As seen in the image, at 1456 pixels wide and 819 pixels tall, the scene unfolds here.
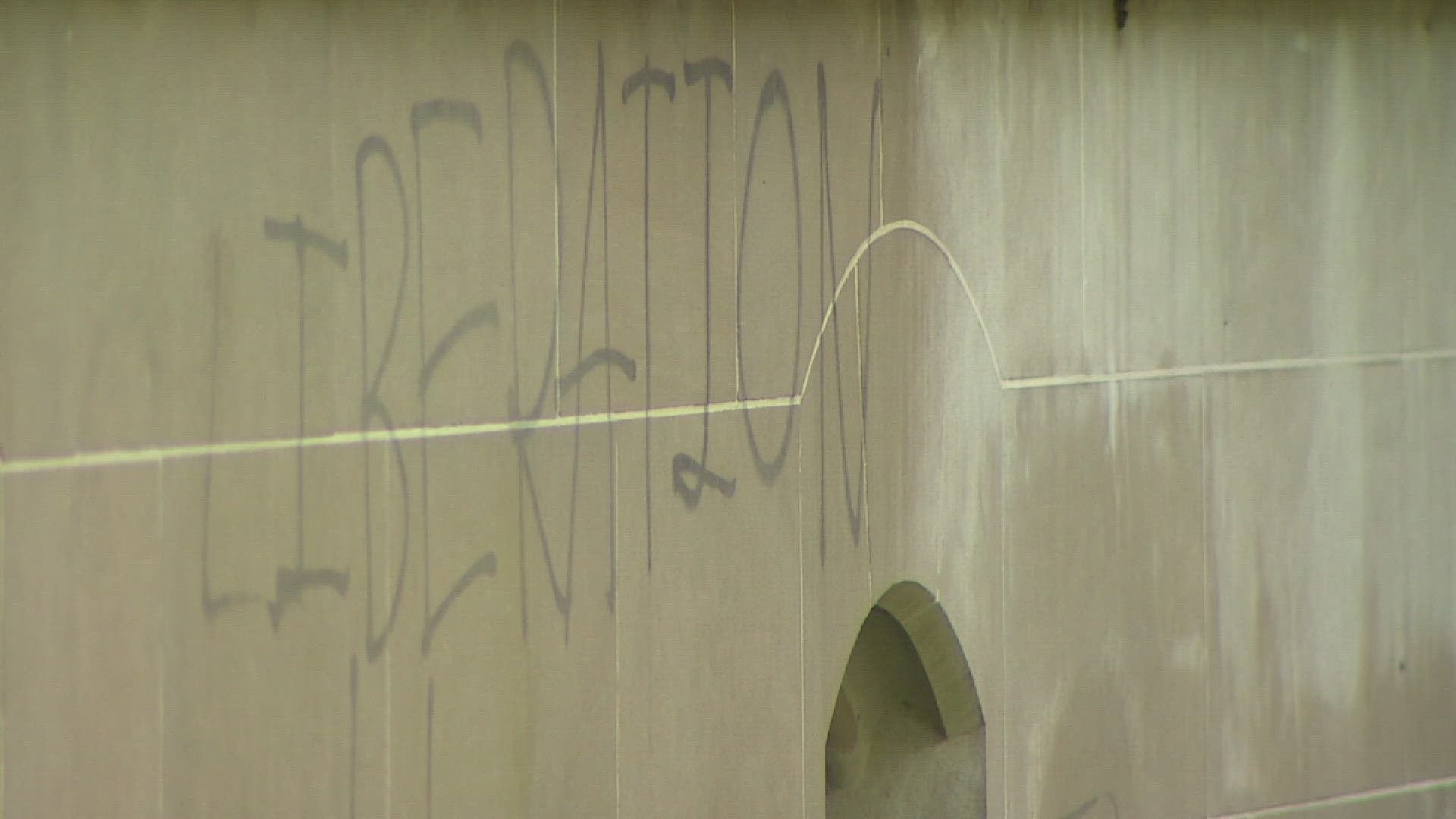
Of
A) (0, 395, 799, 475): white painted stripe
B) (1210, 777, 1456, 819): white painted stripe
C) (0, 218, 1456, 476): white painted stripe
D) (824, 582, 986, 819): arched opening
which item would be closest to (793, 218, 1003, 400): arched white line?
(0, 218, 1456, 476): white painted stripe

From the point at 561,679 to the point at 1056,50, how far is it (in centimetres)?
300

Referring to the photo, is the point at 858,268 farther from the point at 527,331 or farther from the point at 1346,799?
the point at 1346,799

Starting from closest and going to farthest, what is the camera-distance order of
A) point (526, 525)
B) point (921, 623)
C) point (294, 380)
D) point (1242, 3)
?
point (294, 380)
point (526, 525)
point (921, 623)
point (1242, 3)

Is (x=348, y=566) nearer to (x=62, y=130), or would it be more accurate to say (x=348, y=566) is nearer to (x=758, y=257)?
(x=62, y=130)

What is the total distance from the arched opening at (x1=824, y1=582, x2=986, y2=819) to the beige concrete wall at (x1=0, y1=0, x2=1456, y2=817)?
0.41ft

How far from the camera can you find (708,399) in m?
6.09

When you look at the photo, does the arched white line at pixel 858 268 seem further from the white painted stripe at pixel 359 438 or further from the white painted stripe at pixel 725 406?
the white painted stripe at pixel 359 438

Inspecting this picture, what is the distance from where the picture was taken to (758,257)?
Answer: 6254 millimetres

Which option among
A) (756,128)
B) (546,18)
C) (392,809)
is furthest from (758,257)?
(392,809)

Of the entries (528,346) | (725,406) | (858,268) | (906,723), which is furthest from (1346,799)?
(528,346)

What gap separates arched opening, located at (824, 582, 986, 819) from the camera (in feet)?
22.6

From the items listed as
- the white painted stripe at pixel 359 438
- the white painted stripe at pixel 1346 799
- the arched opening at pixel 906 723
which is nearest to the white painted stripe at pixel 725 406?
the white painted stripe at pixel 359 438

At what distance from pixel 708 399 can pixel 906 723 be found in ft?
6.37

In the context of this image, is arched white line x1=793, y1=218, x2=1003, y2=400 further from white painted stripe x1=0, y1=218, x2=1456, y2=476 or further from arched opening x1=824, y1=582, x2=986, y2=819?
arched opening x1=824, y1=582, x2=986, y2=819
